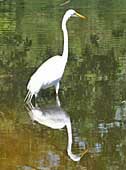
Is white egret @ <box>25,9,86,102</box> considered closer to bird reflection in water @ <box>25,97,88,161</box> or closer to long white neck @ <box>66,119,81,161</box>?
bird reflection in water @ <box>25,97,88,161</box>

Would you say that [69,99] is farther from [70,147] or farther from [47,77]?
[70,147]

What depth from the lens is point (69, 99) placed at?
24.7 feet

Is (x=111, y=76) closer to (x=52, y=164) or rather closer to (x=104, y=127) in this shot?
(x=104, y=127)

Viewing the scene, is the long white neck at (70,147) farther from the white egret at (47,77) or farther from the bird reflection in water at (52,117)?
the white egret at (47,77)

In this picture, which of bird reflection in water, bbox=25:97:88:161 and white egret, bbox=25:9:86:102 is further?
white egret, bbox=25:9:86:102

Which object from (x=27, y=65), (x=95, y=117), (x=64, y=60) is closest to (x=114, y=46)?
(x=27, y=65)

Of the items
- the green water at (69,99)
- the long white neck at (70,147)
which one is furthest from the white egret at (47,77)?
the long white neck at (70,147)

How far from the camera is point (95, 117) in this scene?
267 inches

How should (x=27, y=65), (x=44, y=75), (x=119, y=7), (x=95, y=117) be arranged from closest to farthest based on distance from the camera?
(x=95, y=117) → (x=44, y=75) → (x=27, y=65) → (x=119, y=7)

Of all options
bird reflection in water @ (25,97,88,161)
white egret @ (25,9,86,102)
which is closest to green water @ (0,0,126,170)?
bird reflection in water @ (25,97,88,161)

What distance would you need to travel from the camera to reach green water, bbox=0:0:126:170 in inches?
229

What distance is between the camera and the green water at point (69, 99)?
5.82 meters

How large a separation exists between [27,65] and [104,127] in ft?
10.2

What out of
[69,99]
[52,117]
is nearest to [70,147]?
[52,117]
